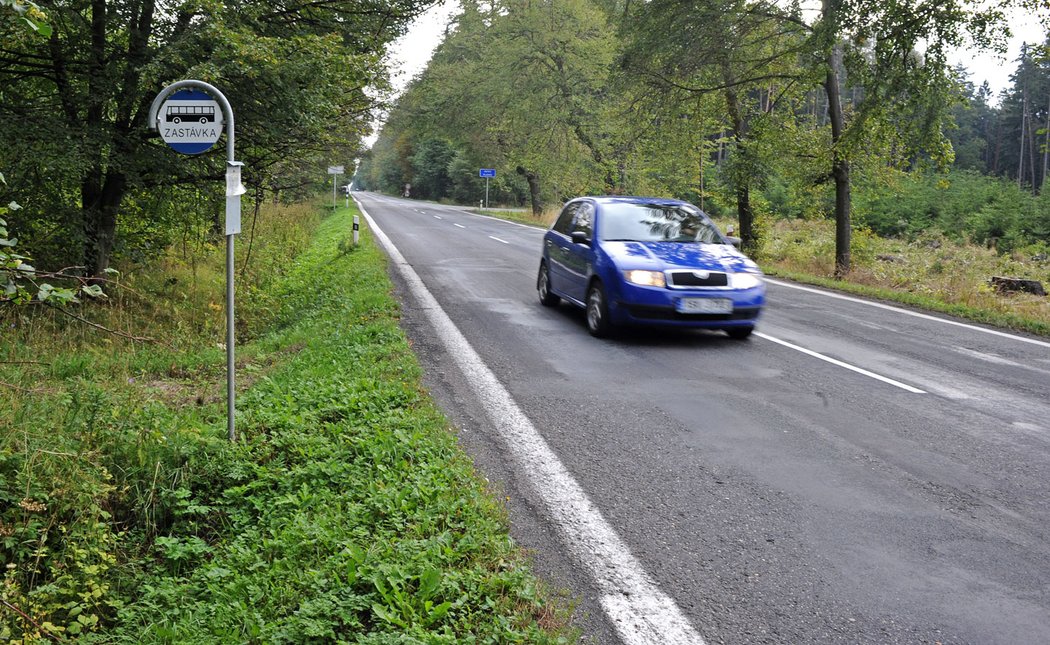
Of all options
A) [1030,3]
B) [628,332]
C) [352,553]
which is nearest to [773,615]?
[352,553]

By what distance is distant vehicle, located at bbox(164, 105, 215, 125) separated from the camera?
4.64 meters

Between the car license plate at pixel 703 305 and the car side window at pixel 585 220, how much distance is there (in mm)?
1636

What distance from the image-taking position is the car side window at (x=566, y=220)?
407 inches

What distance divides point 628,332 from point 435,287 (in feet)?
13.8

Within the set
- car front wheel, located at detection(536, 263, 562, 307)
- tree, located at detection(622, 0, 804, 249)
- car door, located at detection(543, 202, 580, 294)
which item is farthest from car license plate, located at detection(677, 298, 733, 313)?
tree, located at detection(622, 0, 804, 249)

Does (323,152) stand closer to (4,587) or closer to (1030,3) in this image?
(4,587)

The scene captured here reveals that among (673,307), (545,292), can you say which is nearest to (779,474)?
(673,307)

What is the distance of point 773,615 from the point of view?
9.95 ft

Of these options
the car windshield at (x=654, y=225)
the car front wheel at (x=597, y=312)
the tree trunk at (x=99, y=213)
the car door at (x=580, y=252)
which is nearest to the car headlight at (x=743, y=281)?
the car windshield at (x=654, y=225)

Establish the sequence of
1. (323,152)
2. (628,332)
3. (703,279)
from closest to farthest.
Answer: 1. (703,279)
2. (628,332)
3. (323,152)

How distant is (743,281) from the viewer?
842 centimetres

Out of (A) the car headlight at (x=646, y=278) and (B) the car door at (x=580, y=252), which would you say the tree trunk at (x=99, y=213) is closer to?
(B) the car door at (x=580, y=252)

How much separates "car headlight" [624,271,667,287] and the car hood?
0.24ft

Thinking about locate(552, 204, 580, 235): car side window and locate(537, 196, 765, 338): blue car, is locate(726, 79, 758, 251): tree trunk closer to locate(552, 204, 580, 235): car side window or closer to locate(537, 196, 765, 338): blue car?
locate(552, 204, 580, 235): car side window
